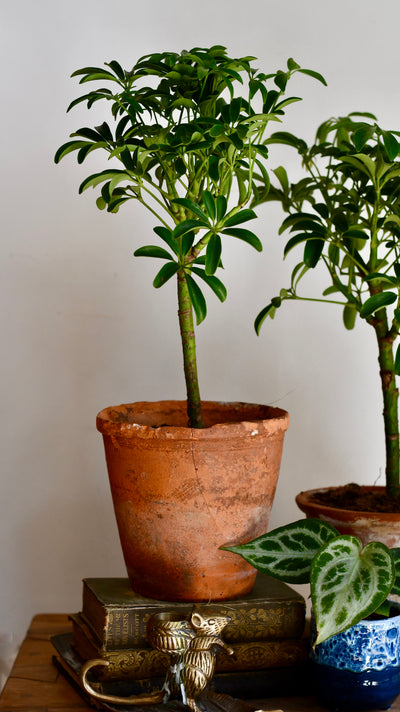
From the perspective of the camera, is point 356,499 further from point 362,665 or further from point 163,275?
point 163,275

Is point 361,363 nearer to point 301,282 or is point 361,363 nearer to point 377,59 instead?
point 301,282

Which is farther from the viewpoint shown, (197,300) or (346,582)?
(197,300)

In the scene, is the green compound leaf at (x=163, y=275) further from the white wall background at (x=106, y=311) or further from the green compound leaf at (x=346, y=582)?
the white wall background at (x=106, y=311)

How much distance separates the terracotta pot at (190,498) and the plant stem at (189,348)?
0.28 feet

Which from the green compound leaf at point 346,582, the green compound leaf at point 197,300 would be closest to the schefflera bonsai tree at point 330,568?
the green compound leaf at point 346,582

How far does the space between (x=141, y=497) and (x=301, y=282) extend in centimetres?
73

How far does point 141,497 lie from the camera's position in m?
1.06

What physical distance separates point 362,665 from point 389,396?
1.59 ft

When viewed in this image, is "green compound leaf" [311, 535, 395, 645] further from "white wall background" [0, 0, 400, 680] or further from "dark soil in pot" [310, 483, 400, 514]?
"white wall background" [0, 0, 400, 680]

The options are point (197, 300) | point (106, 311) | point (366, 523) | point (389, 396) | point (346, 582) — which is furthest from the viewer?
point (106, 311)

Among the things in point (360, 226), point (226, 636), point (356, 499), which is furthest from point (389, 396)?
point (226, 636)

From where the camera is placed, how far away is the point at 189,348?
1.11m

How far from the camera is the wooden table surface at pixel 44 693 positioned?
102cm

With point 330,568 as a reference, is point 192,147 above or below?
above
